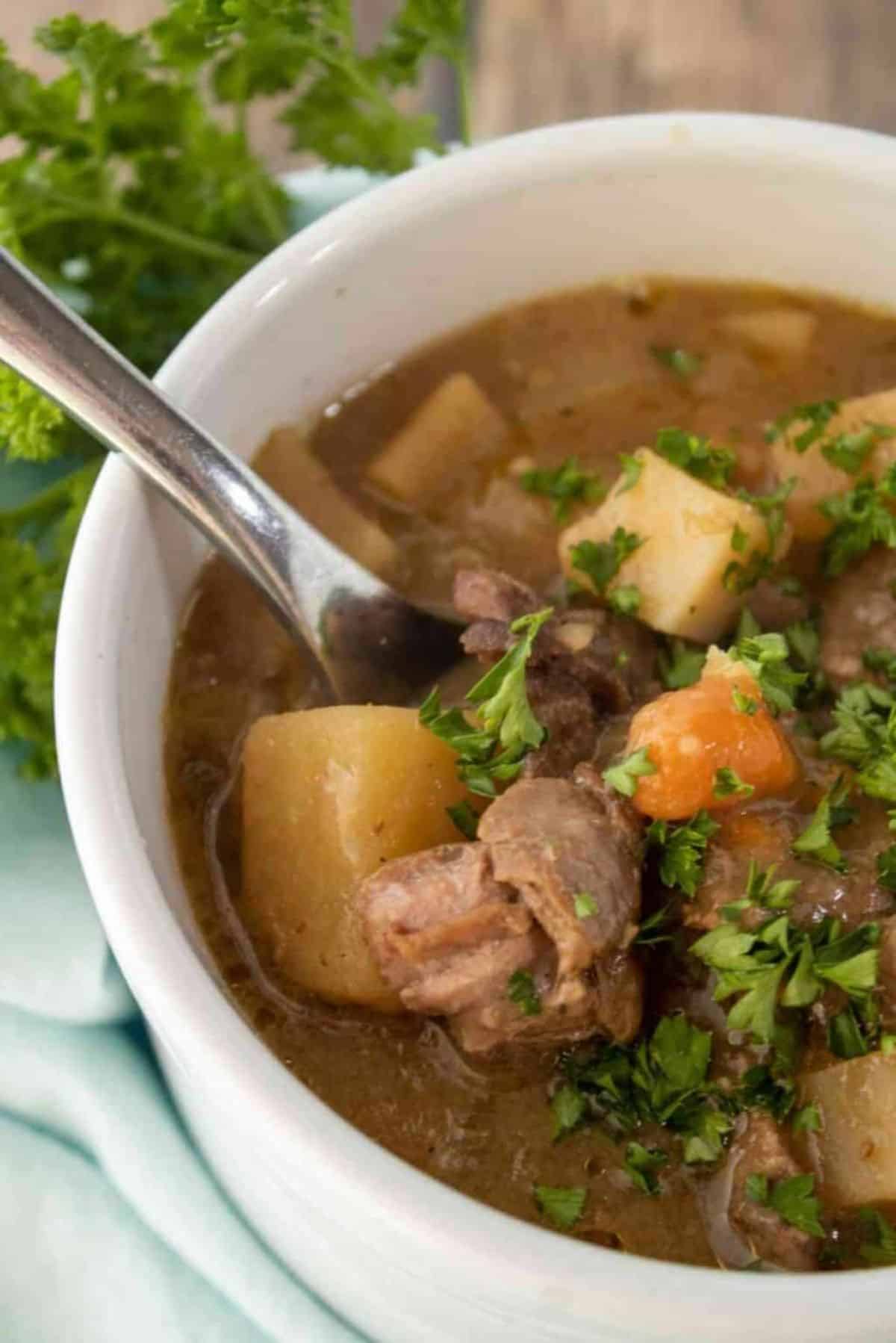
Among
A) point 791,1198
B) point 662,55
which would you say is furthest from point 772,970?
point 662,55

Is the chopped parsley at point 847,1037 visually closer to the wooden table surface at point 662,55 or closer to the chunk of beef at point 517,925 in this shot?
the chunk of beef at point 517,925

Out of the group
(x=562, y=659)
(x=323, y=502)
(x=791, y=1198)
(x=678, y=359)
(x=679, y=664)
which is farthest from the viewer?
(x=678, y=359)

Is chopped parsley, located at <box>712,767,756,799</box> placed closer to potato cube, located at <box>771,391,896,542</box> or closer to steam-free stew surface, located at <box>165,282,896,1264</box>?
steam-free stew surface, located at <box>165,282,896,1264</box>

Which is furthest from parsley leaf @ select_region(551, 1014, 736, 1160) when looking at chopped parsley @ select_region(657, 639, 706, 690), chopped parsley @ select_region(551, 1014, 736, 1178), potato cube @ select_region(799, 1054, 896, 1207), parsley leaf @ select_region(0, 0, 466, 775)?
parsley leaf @ select_region(0, 0, 466, 775)

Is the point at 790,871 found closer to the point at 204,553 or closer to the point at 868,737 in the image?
the point at 868,737

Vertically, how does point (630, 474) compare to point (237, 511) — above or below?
below

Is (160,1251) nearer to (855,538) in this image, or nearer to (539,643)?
(539,643)

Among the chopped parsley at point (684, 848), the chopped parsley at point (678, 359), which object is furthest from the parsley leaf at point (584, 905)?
the chopped parsley at point (678, 359)
